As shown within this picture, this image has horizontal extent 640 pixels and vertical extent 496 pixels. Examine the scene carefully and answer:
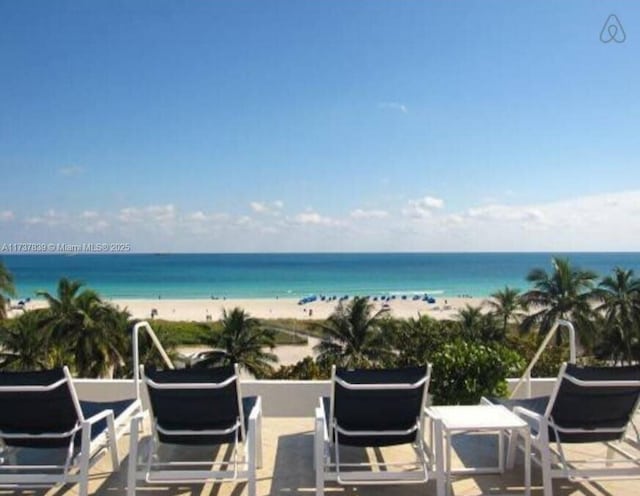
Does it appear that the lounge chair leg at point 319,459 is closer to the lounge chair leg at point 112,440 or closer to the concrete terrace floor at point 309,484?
the concrete terrace floor at point 309,484

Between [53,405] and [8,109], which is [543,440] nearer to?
[53,405]

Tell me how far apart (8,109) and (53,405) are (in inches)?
940

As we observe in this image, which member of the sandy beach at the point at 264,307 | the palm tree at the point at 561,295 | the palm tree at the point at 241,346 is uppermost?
the palm tree at the point at 561,295

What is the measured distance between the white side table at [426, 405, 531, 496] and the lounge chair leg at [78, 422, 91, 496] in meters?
1.89

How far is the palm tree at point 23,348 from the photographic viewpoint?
17594 millimetres

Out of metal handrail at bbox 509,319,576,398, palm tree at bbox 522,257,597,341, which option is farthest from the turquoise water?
metal handrail at bbox 509,319,576,398

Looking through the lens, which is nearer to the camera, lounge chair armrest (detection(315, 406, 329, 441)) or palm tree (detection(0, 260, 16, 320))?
lounge chair armrest (detection(315, 406, 329, 441))

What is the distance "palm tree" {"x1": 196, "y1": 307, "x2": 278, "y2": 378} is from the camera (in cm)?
1875

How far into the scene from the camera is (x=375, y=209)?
5944 centimetres

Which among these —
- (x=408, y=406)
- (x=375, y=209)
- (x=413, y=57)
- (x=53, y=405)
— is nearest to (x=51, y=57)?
(x=413, y=57)

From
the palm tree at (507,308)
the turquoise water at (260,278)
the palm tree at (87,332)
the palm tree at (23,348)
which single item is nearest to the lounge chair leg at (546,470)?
the palm tree at (23,348)

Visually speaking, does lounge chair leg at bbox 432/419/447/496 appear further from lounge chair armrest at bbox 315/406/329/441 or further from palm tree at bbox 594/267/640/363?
palm tree at bbox 594/267/640/363

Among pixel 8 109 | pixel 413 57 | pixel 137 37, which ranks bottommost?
pixel 413 57

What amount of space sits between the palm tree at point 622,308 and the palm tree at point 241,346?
1505cm
